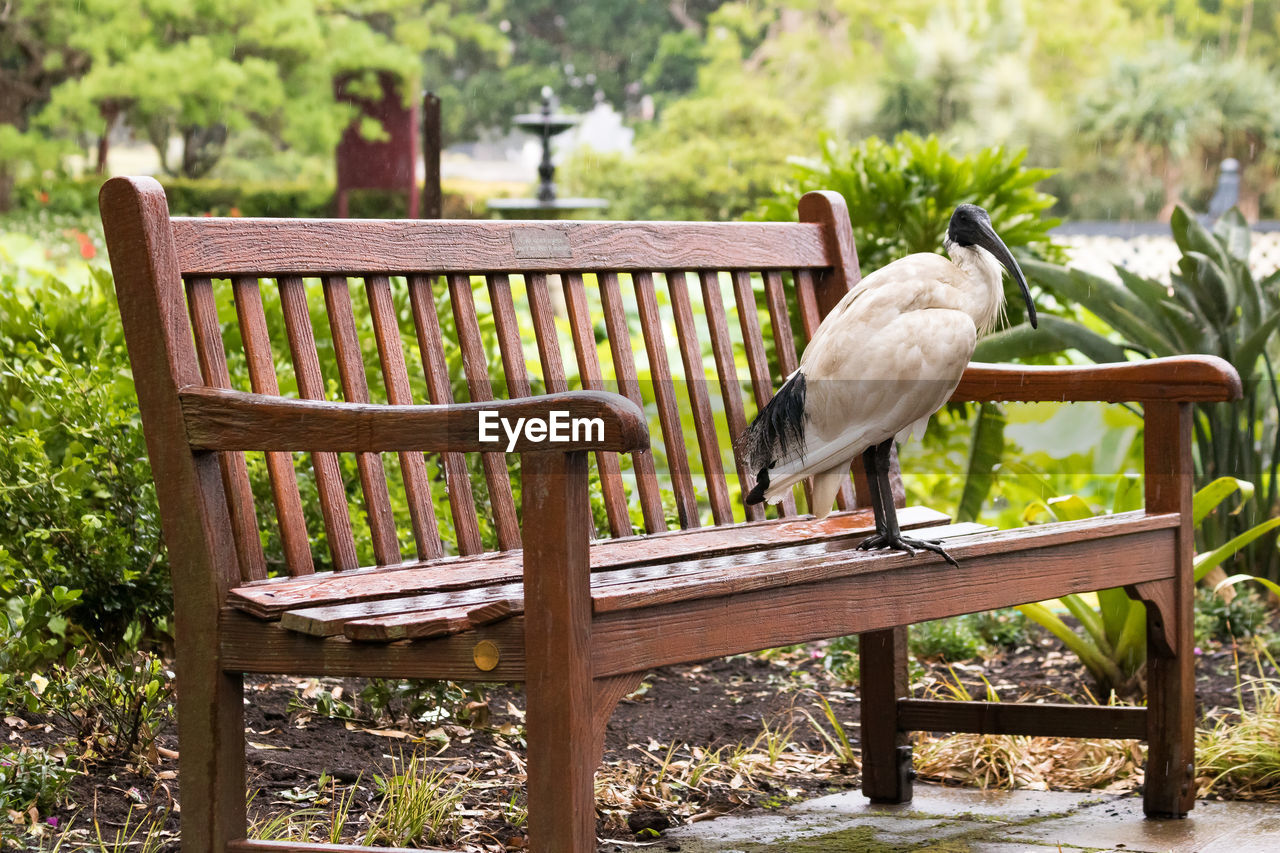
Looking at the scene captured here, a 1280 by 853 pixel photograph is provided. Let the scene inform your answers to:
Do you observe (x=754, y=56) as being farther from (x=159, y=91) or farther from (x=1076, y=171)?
(x=159, y=91)

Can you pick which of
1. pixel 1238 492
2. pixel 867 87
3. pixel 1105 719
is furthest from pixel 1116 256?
pixel 1105 719

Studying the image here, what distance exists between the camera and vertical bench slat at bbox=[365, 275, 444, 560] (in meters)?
2.40

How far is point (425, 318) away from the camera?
2.51 metres

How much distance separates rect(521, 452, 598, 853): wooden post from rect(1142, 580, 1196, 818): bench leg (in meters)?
1.67

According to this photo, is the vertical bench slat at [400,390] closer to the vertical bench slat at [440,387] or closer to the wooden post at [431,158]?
the vertical bench slat at [440,387]

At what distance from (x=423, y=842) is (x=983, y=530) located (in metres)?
1.24

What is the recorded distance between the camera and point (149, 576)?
2.99 metres

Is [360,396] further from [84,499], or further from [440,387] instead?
[84,499]

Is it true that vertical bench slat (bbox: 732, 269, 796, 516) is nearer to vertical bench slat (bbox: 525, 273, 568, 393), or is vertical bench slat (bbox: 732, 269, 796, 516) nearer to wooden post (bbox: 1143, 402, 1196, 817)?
vertical bench slat (bbox: 525, 273, 568, 393)

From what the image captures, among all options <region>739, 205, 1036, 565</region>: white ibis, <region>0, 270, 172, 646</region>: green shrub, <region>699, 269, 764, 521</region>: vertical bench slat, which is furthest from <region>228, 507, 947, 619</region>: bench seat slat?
<region>0, 270, 172, 646</region>: green shrub

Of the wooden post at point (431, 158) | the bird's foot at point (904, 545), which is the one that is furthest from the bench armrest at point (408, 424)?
the wooden post at point (431, 158)

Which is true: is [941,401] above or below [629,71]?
below

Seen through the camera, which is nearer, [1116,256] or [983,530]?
[983,530]

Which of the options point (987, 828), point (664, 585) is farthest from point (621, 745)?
point (664, 585)
